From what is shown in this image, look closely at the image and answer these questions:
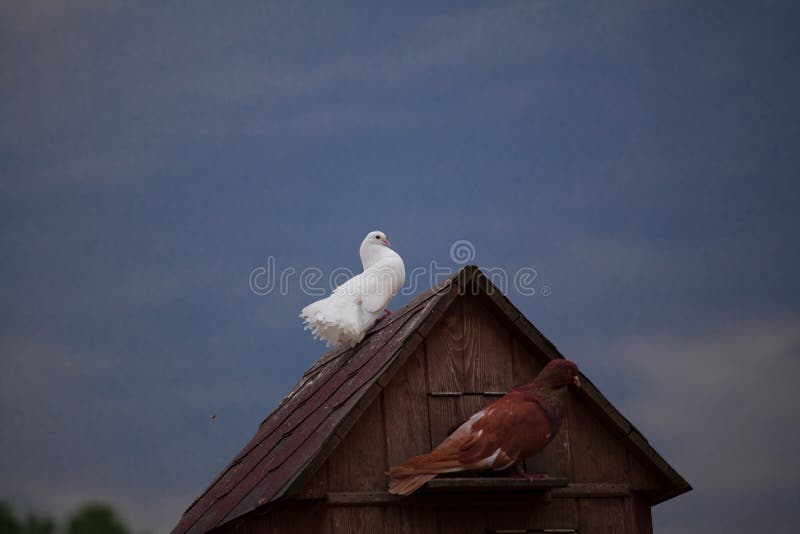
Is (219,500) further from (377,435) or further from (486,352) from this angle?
(486,352)

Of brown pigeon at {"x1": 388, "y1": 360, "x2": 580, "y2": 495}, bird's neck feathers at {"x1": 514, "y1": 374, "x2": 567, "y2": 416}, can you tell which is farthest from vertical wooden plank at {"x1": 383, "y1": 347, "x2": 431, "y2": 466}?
bird's neck feathers at {"x1": 514, "y1": 374, "x2": 567, "y2": 416}

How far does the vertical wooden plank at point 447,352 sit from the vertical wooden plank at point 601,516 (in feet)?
5.08

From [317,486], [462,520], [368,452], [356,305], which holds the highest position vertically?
[356,305]

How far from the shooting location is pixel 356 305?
33.3ft

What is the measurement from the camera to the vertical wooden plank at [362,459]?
8211 mm

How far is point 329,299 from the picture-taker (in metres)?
10.2

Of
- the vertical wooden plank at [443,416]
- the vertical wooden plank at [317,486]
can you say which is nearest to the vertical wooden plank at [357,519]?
the vertical wooden plank at [317,486]

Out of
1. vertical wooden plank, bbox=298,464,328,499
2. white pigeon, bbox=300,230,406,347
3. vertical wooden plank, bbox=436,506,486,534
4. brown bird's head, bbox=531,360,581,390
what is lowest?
vertical wooden plank, bbox=436,506,486,534

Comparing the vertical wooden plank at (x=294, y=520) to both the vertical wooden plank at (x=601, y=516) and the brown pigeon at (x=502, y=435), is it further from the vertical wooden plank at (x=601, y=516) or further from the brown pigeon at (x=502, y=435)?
the vertical wooden plank at (x=601, y=516)

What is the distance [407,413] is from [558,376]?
4.24 ft

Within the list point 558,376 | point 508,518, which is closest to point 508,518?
point 508,518

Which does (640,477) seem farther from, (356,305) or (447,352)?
(356,305)

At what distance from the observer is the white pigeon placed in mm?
10000

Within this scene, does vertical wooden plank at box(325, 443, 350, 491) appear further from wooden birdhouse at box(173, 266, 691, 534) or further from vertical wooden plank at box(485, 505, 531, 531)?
vertical wooden plank at box(485, 505, 531, 531)
